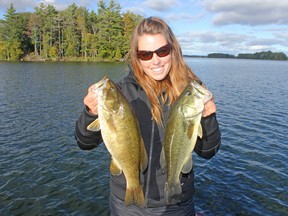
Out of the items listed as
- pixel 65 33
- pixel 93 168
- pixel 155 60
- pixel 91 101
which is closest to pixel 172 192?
pixel 91 101

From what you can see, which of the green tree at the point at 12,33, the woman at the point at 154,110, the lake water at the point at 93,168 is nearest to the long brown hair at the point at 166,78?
the woman at the point at 154,110

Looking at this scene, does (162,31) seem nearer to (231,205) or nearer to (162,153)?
(162,153)

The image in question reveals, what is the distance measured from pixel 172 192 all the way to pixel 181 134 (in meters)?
0.76

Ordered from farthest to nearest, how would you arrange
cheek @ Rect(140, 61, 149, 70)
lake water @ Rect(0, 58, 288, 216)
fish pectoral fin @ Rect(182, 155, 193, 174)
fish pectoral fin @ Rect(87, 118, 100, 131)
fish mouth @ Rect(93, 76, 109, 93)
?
lake water @ Rect(0, 58, 288, 216) < cheek @ Rect(140, 61, 149, 70) < fish pectoral fin @ Rect(182, 155, 193, 174) < fish pectoral fin @ Rect(87, 118, 100, 131) < fish mouth @ Rect(93, 76, 109, 93)

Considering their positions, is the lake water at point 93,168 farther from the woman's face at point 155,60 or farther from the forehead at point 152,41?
the forehead at point 152,41

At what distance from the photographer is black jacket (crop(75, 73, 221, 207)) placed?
3594mm

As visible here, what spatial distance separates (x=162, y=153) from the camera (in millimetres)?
3715

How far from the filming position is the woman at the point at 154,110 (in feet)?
11.9

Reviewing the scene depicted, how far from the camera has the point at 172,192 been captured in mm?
3621

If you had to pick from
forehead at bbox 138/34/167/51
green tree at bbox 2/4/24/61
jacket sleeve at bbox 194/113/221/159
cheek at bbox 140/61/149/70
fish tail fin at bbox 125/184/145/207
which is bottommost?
fish tail fin at bbox 125/184/145/207

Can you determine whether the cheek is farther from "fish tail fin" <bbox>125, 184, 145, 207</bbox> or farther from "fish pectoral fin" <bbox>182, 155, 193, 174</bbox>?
"fish tail fin" <bbox>125, 184, 145, 207</bbox>

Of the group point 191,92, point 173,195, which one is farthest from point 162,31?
point 173,195

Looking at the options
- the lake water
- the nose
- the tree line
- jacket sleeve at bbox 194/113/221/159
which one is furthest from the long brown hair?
the tree line

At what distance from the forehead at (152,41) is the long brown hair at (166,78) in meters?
0.06
